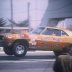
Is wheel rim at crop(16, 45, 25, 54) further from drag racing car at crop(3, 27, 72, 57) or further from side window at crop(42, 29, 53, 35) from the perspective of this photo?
side window at crop(42, 29, 53, 35)

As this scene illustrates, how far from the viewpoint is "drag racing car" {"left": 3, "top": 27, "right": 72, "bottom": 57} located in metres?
14.6

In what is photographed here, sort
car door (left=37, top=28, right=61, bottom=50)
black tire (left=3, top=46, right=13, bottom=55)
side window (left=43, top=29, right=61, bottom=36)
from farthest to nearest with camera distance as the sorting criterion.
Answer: black tire (left=3, top=46, right=13, bottom=55) < side window (left=43, top=29, right=61, bottom=36) < car door (left=37, top=28, right=61, bottom=50)

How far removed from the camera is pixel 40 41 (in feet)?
47.7

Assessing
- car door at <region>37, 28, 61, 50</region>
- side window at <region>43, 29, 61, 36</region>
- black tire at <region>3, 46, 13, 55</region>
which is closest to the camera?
car door at <region>37, 28, 61, 50</region>

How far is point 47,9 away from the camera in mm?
22047

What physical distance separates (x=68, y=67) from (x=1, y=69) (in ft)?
24.7

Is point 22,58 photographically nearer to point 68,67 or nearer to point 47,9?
point 47,9

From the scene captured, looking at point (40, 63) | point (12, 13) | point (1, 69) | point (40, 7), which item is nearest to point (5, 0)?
point (12, 13)

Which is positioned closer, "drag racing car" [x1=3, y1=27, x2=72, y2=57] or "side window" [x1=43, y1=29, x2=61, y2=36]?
"drag racing car" [x1=3, y1=27, x2=72, y2=57]

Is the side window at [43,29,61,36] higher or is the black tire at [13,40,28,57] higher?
the side window at [43,29,61,36]

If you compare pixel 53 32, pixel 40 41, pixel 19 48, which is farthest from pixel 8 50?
pixel 53 32

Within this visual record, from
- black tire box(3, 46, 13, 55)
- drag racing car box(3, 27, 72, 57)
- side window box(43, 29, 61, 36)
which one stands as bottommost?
black tire box(3, 46, 13, 55)

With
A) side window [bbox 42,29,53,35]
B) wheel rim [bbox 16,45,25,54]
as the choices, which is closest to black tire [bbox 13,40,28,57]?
wheel rim [bbox 16,45,25,54]

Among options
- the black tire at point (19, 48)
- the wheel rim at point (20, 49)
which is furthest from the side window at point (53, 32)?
the wheel rim at point (20, 49)
